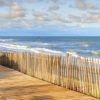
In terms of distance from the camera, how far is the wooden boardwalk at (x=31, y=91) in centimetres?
982

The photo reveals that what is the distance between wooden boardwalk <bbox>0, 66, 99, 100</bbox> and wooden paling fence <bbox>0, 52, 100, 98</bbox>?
0.24 m

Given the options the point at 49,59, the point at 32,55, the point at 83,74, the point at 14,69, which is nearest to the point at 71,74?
the point at 83,74

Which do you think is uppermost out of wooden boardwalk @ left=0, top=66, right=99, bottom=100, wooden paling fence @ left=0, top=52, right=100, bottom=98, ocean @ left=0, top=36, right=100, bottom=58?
wooden paling fence @ left=0, top=52, right=100, bottom=98

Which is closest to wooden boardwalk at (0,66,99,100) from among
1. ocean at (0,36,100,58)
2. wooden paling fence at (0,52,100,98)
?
wooden paling fence at (0,52,100,98)

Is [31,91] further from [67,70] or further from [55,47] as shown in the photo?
[55,47]

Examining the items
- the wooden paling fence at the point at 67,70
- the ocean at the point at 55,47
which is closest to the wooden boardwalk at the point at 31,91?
the wooden paling fence at the point at 67,70

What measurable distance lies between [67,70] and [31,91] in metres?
1.33

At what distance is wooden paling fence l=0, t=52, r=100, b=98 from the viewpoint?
32.0 ft

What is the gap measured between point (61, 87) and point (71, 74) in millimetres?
708

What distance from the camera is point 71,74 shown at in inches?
427

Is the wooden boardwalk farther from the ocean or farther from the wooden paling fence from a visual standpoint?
the ocean

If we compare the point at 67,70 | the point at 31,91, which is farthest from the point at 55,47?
the point at 31,91

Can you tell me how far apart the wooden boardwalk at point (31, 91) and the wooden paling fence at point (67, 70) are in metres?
0.24

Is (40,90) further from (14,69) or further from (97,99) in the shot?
(14,69)
